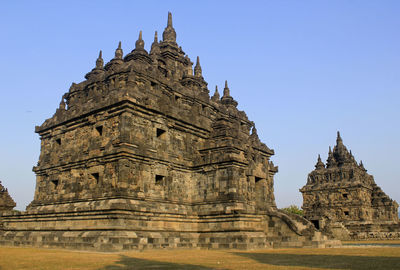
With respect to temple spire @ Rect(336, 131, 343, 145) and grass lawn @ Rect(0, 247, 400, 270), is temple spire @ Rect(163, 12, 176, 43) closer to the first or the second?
grass lawn @ Rect(0, 247, 400, 270)

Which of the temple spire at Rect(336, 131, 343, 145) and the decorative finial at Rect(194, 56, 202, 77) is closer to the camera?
the decorative finial at Rect(194, 56, 202, 77)

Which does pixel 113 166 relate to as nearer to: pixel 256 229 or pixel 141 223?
pixel 141 223

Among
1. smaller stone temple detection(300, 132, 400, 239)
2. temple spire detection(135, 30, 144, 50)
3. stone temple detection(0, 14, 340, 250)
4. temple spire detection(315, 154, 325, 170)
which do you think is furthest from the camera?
temple spire detection(315, 154, 325, 170)

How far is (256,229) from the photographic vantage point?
2266 cm

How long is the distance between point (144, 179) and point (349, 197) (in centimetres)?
4299

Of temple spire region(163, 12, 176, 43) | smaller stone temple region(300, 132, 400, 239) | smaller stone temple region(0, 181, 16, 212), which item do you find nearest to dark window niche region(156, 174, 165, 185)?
temple spire region(163, 12, 176, 43)

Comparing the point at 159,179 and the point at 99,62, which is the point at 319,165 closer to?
the point at 99,62

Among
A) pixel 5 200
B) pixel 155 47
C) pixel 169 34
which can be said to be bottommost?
pixel 5 200

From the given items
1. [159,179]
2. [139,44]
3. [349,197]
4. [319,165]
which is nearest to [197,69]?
[139,44]

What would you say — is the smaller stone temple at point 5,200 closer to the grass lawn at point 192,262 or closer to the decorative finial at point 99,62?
the decorative finial at point 99,62

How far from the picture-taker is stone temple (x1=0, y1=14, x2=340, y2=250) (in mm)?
19484

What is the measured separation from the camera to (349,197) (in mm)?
53188

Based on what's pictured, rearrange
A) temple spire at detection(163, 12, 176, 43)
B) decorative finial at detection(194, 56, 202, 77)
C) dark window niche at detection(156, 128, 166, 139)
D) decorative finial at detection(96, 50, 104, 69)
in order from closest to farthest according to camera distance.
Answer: dark window niche at detection(156, 128, 166, 139), decorative finial at detection(96, 50, 104, 69), temple spire at detection(163, 12, 176, 43), decorative finial at detection(194, 56, 202, 77)

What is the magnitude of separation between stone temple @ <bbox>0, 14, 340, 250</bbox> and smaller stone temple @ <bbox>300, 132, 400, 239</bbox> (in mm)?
27191
